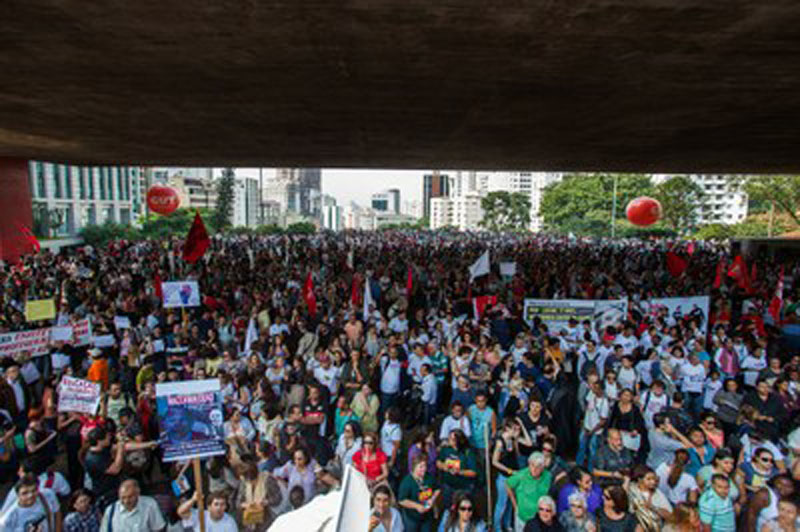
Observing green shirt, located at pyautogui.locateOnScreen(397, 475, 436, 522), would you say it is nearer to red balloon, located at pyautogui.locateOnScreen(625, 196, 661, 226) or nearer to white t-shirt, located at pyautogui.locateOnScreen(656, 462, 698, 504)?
white t-shirt, located at pyautogui.locateOnScreen(656, 462, 698, 504)

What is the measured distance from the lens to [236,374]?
26.5 ft

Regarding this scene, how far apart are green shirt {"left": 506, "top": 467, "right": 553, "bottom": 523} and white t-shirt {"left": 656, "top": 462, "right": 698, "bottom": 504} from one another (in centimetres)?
107

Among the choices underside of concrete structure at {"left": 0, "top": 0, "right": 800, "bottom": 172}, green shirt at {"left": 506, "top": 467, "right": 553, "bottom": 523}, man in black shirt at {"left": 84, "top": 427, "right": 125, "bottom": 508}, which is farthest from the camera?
underside of concrete structure at {"left": 0, "top": 0, "right": 800, "bottom": 172}

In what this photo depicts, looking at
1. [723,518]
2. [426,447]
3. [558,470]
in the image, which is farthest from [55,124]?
[723,518]

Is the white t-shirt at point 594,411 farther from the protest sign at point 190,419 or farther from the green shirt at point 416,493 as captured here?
the protest sign at point 190,419

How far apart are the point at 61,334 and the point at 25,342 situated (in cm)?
63

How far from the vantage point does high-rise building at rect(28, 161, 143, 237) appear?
72688 mm

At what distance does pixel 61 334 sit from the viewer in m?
9.30

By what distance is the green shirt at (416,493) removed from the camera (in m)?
5.18

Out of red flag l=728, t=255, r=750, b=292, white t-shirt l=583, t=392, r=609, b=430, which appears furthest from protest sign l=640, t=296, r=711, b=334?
white t-shirt l=583, t=392, r=609, b=430

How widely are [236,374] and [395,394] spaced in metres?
2.43

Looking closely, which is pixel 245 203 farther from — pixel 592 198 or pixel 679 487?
A: pixel 679 487

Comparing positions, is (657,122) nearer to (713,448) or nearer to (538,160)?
(538,160)

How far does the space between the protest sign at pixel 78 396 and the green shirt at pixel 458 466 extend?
410 centimetres
